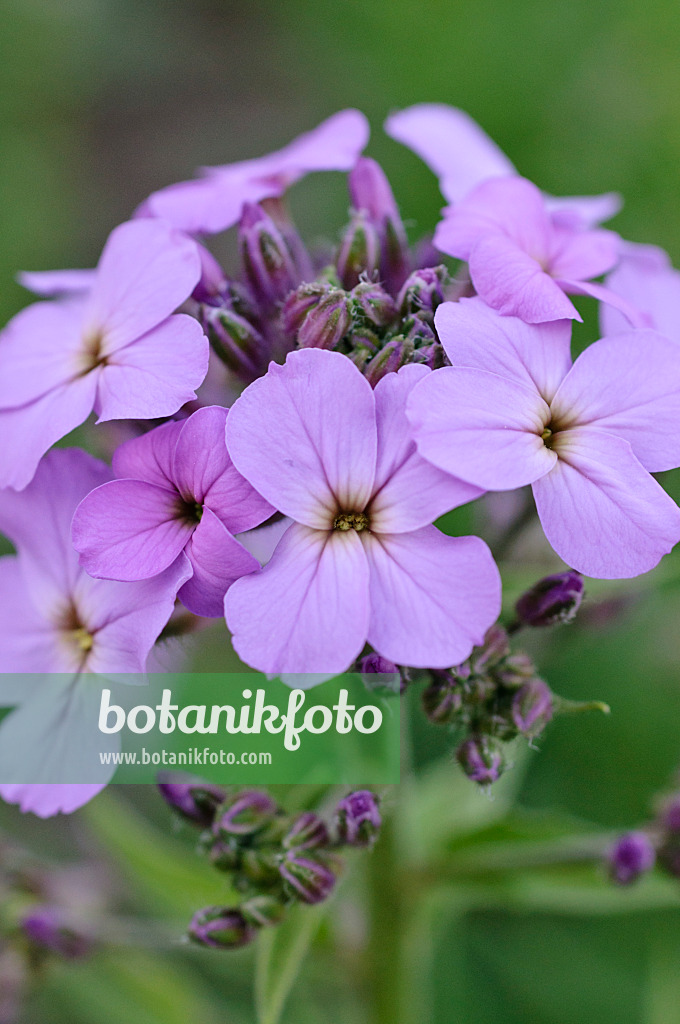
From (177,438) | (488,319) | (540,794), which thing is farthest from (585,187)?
(177,438)

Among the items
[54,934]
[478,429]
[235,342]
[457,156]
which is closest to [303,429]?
[478,429]

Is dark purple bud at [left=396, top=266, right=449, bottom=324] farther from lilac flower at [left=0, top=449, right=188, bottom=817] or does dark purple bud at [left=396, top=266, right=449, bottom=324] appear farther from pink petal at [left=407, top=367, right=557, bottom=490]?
lilac flower at [left=0, top=449, right=188, bottom=817]

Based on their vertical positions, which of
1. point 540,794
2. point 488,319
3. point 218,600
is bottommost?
point 540,794

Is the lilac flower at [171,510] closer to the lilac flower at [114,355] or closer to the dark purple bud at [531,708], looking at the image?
the lilac flower at [114,355]

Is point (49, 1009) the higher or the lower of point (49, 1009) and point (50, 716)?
the lower

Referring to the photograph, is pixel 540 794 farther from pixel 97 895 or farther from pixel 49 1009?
pixel 49 1009

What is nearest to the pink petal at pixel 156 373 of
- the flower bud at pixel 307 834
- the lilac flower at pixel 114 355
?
the lilac flower at pixel 114 355
